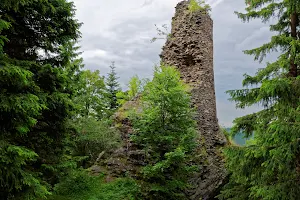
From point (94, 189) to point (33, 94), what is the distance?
265 inches

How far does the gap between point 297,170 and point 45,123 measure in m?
5.62

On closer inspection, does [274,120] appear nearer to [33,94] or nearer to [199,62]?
[33,94]

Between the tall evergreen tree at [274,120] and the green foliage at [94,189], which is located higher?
the tall evergreen tree at [274,120]

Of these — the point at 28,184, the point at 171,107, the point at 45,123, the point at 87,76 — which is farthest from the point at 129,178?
the point at 87,76

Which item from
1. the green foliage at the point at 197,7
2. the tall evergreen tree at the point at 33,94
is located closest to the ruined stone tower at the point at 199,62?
the green foliage at the point at 197,7

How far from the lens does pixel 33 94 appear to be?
18.5ft

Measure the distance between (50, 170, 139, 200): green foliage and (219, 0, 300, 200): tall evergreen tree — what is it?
4.83 metres

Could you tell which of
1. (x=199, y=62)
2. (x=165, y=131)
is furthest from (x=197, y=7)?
(x=165, y=131)

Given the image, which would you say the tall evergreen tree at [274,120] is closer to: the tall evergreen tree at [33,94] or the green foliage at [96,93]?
the tall evergreen tree at [33,94]

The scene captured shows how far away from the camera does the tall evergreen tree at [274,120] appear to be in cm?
488

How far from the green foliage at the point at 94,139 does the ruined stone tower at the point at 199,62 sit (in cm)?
462

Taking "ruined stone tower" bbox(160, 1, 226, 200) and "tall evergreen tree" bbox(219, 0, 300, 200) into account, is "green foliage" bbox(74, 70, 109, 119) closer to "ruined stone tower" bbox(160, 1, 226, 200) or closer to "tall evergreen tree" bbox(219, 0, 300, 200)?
Answer: "ruined stone tower" bbox(160, 1, 226, 200)

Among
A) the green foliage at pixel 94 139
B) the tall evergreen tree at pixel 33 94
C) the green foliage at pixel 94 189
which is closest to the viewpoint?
the tall evergreen tree at pixel 33 94

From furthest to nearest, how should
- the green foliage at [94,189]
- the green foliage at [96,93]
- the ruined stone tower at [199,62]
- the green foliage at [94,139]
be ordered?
the green foliage at [96,93], the ruined stone tower at [199,62], the green foliage at [94,139], the green foliage at [94,189]
